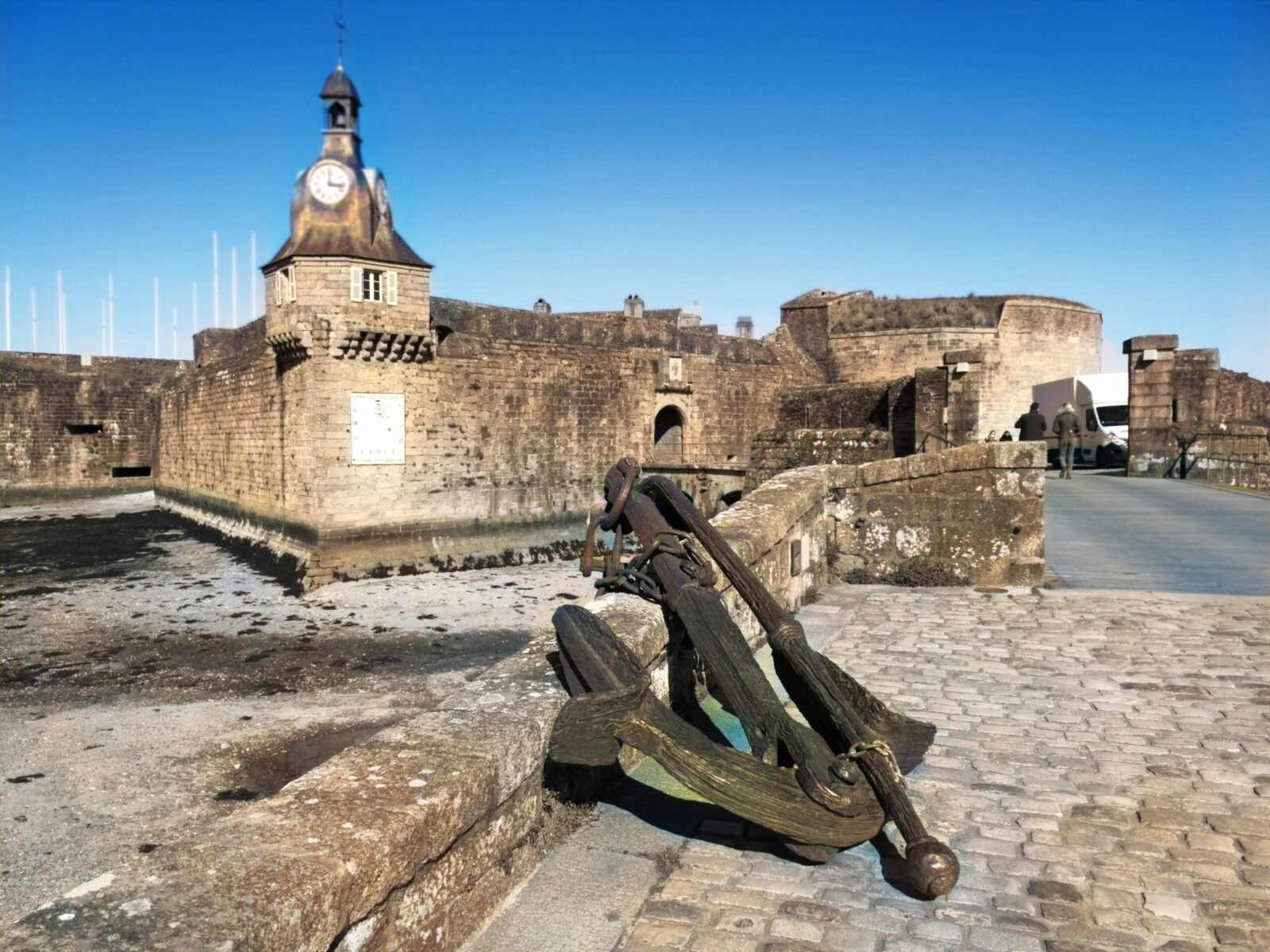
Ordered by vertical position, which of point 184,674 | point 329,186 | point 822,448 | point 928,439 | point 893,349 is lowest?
point 184,674

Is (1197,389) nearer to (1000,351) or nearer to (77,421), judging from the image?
(1000,351)

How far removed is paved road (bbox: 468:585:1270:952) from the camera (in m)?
2.38

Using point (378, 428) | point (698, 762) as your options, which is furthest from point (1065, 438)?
point (698, 762)

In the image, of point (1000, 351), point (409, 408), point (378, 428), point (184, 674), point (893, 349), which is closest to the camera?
point (184, 674)

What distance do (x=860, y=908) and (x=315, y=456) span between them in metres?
16.7

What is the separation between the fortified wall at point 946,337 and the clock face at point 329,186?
16.0m

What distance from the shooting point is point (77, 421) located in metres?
30.9

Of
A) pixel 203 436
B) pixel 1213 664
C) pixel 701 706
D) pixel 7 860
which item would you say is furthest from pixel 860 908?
pixel 203 436

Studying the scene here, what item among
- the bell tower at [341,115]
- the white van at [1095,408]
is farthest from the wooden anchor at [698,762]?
the white van at [1095,408]

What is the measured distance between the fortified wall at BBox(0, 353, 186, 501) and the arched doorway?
61.3ft

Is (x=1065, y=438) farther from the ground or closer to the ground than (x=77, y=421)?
closer to the ground

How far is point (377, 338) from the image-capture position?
18.1 m

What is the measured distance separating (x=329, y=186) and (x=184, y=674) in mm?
10297

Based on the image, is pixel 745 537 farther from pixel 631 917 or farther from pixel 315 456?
pixel 315 456
